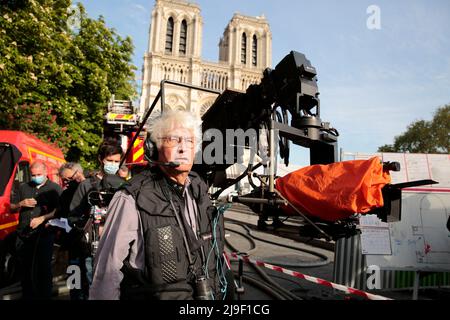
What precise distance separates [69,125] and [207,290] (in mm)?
12556

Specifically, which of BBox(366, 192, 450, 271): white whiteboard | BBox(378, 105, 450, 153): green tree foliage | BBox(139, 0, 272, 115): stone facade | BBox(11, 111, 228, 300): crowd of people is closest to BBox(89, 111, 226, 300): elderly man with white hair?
BBox(11, 111, 228, 300): crowd of people

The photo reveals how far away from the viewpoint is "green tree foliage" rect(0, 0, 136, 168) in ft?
31.2

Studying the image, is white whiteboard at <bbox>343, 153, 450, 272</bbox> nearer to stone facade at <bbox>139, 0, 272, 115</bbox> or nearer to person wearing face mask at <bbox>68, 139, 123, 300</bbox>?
person wearing face mask at <bbox>68, 139, 123, 300</bbox>

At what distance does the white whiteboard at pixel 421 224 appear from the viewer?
4.41 m

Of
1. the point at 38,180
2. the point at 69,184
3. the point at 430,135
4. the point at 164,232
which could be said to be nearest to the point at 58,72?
the point at 38,180

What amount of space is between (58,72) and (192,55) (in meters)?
58.1

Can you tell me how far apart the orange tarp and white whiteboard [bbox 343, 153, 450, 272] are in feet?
9.28

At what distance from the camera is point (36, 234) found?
4145 mm

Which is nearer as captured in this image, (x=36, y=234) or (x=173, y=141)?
(x=173, y=141)

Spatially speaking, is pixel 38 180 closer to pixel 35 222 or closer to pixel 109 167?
pixel 35 222

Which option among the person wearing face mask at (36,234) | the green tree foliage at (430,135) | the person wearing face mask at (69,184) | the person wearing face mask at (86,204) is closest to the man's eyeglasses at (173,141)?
the person wearing face mask at (86,204)

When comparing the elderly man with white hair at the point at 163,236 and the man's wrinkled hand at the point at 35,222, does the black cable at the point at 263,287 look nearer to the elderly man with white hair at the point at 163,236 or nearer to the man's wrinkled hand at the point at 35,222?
the elderly man with white hair at the point at 163,236

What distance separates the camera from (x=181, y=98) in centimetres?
6253

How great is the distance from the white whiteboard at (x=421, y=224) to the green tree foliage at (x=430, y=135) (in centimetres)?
3472
